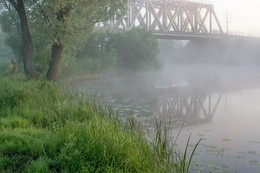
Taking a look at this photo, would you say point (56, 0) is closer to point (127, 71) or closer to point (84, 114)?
point (84, 114)

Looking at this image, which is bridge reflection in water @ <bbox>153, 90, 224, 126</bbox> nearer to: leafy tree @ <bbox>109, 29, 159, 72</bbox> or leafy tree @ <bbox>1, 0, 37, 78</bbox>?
leafy tree @ <bbox>1, 0, 37, 78</bbox>

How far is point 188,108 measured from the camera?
21969 mm

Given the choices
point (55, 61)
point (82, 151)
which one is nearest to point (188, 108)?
→ point (55, 61)

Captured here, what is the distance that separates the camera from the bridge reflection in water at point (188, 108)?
18.0m

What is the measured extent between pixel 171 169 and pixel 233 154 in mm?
4502

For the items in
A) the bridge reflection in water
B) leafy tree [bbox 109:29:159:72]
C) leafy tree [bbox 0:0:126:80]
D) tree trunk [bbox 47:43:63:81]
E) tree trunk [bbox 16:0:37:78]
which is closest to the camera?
the bridge reflection in water

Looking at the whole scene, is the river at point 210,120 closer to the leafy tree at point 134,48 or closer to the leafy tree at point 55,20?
the leafy tree at point 55,20

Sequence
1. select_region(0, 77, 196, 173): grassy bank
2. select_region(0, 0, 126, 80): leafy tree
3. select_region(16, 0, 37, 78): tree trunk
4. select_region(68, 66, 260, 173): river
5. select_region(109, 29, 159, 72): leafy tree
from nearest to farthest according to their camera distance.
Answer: select_region(0, 77, 196, 173): grassy bank < select_region(68, 66, 260, 173): river < select_region(0, 0, 126, 80): leafy tree < select_region(16, 0, 37, 78): tree trunk < select_region(109, 29, 159, 72): leafy tree

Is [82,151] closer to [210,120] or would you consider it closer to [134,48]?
[210,120]

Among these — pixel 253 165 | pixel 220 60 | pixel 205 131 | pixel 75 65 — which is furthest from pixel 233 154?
pixel 220 60

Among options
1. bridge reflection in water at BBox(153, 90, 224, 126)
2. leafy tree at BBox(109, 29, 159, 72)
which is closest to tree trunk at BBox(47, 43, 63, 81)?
bridge reflection in water at BBox(153, 90, 224, 126)

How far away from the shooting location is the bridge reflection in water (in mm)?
17950

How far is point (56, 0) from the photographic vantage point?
1903 cm

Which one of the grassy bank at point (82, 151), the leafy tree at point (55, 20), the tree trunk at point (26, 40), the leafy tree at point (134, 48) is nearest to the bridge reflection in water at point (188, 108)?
the leafy tree at point (55, 20)
